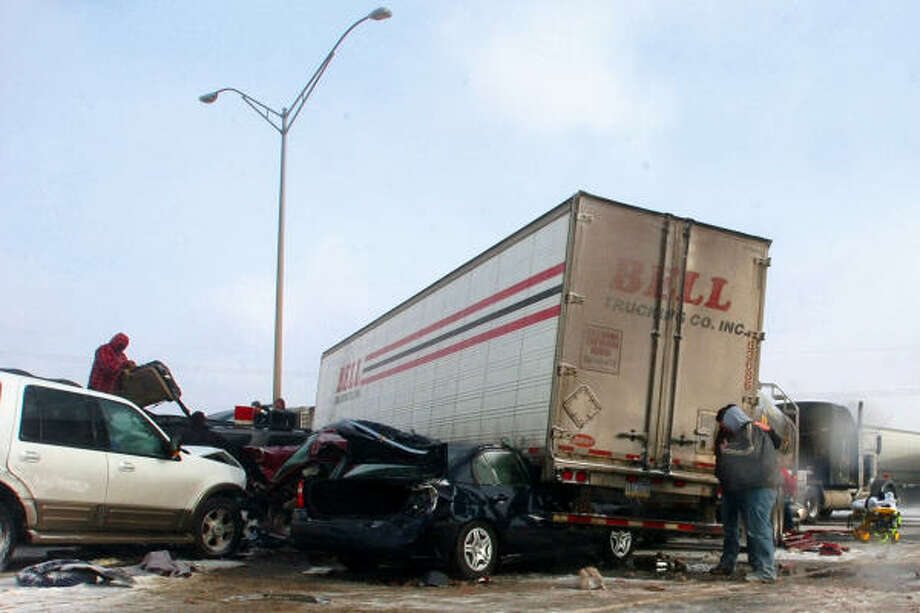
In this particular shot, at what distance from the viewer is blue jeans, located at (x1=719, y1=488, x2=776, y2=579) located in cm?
915

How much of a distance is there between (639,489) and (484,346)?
2683mm

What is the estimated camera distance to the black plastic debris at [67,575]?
7.85m

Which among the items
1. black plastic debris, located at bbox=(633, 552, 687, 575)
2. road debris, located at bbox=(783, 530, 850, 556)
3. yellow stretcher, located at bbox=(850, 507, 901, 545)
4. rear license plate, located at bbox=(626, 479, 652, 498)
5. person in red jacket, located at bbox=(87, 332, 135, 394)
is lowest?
black plastic debris, located at bbox=(633, 552, 687, 575)

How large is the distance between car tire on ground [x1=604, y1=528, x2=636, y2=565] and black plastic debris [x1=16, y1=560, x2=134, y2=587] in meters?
4.75

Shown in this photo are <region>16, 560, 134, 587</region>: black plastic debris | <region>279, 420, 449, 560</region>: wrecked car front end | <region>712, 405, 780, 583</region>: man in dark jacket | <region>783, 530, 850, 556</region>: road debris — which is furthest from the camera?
<region>783, 530, 850, 556</region>: road debris

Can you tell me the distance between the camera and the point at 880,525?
47.8ft

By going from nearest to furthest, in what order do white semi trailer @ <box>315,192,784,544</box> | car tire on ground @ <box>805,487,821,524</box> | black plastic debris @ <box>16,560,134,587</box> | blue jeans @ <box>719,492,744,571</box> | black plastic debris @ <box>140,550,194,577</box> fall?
black plastic debris @ <box>16,560,134,587</box> < black plastic debris @ <box>140,550,194,577</box> < blue jeans @ <box>719,492,744,571</box> < white semi trailer @ <box>315,192,784,544</box> < car tire on ground @ <box>805,487,821,524</box>

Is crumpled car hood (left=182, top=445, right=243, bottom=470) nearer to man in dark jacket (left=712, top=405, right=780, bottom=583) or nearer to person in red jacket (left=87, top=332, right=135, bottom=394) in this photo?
person in red jacket (left=87, top=332, right=135, bottom=394)

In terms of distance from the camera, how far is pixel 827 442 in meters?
21.8

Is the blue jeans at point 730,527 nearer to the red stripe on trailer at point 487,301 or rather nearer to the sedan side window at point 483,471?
the sedan side window at point 483,471

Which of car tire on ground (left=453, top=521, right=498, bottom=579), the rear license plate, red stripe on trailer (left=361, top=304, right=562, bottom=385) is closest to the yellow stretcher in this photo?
the rear license plate

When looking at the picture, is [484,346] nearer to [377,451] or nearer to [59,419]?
[377,451]

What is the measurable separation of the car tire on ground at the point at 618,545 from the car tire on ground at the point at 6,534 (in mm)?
5654

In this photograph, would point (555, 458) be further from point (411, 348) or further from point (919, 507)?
point (919, 507)
